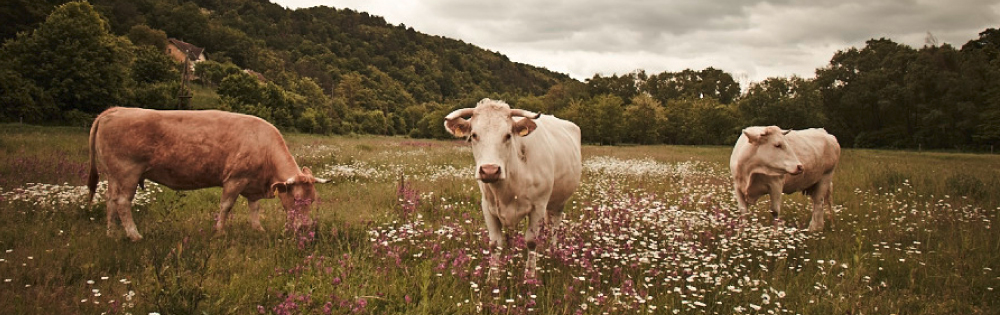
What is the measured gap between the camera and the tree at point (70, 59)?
3275cm

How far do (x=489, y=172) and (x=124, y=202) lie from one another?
5284 mm

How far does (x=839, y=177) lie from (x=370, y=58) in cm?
18008

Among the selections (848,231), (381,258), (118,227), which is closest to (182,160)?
(118,227)

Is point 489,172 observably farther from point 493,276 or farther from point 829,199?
point 829,199

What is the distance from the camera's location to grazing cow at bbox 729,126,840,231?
7281mm

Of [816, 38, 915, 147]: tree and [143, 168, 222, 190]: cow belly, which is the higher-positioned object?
[816, 38, 915, 147]: tree

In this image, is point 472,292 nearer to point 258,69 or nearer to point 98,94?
point 98,94

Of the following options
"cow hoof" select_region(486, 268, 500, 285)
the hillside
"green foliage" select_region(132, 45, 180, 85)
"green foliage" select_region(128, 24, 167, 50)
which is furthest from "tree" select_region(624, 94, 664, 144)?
"green foliage" select_region(128, 24, 167, 50)

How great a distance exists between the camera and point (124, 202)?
5.58 meters

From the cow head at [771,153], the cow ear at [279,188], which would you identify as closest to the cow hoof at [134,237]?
the cow ear at [279,188]

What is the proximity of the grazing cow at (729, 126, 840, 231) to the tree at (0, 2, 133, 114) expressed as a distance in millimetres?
45361

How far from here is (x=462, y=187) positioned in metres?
9.93

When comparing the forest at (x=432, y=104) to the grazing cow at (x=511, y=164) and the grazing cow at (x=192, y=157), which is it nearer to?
the grazing cow at (x=192, y=157)

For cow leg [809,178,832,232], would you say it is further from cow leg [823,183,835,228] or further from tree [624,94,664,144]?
tree [624,94,664,144]
